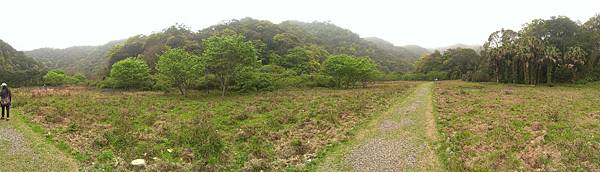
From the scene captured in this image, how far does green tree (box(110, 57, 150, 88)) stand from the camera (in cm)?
6266

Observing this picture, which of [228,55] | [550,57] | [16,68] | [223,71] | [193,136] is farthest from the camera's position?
[16,68]

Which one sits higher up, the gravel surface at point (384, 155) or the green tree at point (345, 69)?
the green tree at point (345, 69)

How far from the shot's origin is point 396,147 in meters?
17.1

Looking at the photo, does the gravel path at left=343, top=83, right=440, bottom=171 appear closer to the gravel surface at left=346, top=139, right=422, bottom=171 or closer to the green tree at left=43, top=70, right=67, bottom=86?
the gravel surface at left=346, top=139, right=422, bottom=171

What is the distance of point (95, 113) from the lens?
90.2 ft

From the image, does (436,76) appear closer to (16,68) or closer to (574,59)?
(574,59)

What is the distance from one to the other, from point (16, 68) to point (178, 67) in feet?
280

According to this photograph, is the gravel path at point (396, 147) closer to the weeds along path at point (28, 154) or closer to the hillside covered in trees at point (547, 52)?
the weeds along path at point (28, 154)

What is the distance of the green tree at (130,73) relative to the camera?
62656 mm

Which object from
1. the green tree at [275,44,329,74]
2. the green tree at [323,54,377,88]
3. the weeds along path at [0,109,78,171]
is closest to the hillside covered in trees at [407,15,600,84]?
the green tree at [323,54,377,88]

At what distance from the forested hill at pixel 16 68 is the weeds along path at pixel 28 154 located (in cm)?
7601

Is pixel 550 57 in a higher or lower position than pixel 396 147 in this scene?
higher

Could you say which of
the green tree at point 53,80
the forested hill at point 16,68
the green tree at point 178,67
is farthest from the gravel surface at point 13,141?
the green tree at point 53,80

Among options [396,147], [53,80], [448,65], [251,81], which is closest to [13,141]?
[396,147]
